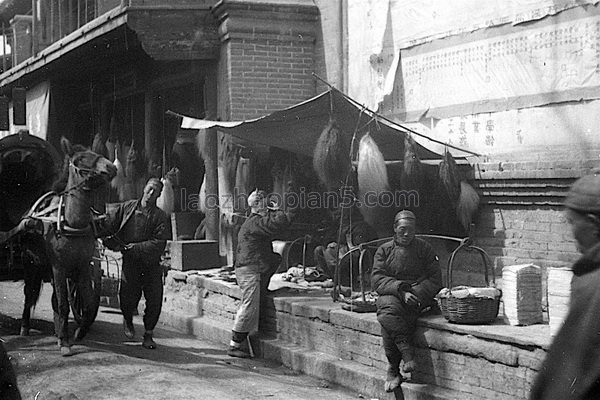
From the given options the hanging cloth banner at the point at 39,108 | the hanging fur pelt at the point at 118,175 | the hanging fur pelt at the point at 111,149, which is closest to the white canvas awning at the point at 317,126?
the hanging fur pelt at the point at 118,175

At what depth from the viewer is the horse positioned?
8.35 m

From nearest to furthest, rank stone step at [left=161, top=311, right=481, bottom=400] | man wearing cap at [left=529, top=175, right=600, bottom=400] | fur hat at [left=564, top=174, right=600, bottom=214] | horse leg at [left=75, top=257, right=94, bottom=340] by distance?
man wearing cap at [left=529, top=175, right=600, bottom=400] < fur hat at [left=564, top=174, right=600, bottom=214] < stone step at [left=161, top=311, right=481, bottom=400] < horse leg at [left=75, top=257, right=94, bottom=340]

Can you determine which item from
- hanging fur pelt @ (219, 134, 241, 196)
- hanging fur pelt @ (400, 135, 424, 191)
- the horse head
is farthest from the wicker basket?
hanging fur pelt @ (219, 134, 241, 196)

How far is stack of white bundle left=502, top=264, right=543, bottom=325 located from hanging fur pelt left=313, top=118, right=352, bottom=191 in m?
2.54

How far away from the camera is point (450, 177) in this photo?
350 inches

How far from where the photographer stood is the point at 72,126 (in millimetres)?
18281

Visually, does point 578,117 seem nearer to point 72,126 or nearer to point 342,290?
point 342,290

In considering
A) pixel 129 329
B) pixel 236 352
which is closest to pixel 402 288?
pixel 236 352

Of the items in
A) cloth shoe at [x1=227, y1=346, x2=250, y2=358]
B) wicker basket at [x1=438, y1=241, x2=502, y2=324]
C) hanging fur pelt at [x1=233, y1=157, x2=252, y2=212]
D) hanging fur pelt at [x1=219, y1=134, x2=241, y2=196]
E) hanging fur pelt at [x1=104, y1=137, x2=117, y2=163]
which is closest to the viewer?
wicker basket at [x1=438, y1=241, x2=502, y2=324]

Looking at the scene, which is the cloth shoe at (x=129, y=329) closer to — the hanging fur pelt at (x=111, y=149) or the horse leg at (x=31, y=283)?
the horse leg at (x=31, y=283)

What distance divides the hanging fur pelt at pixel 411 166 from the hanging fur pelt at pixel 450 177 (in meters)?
0.25

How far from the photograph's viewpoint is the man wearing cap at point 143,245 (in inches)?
362

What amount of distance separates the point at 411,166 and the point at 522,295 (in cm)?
235

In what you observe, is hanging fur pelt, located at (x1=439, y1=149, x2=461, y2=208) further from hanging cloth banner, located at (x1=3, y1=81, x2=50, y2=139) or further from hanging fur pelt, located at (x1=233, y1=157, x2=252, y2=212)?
hanging cloth banner, located at (x1=3, y1=81, x2=50, y2=139)
